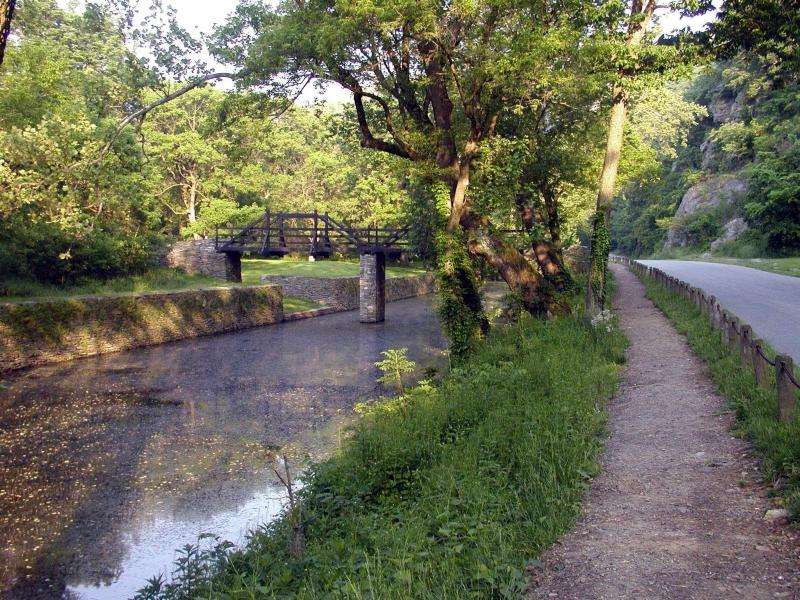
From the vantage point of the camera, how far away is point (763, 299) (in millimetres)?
18109

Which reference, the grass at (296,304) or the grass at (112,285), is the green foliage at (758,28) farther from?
the grass at (296,304)

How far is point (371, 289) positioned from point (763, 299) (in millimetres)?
18097

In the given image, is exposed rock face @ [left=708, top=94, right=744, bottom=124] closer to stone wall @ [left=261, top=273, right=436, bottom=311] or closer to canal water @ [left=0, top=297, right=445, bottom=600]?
stone wall @ [left=261, top=273, right=436, bottom=311]

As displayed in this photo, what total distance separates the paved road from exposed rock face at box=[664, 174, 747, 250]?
21083 millimetres

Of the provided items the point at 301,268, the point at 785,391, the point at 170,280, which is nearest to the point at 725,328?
the point at 785,391

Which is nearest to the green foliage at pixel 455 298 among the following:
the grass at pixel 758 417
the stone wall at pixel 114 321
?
the grass at pixel 758 417

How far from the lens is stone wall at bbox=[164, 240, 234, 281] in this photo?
3781cm

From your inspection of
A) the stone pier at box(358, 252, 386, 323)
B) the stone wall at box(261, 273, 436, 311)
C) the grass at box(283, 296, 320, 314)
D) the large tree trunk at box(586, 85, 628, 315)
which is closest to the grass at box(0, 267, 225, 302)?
the grass at box(283, 296, 320, 314)

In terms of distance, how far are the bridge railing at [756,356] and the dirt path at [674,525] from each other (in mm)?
647

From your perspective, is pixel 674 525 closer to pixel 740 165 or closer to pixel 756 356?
pixel 756 356

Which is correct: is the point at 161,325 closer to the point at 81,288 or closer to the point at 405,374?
the point at 81,288

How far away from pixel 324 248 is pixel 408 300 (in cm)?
1176

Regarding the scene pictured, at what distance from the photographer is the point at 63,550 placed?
8.40 meters

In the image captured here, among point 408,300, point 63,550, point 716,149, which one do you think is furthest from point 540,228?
point 716,149
